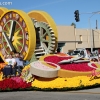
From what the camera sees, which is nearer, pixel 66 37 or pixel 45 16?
pixel 45 16

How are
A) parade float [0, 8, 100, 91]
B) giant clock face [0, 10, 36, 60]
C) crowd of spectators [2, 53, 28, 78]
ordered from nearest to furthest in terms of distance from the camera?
parade float [0, 8, 100, 91] < crowd of spectators [2, 53, 28, 78] < giant clock face [0, 10, 36, 60]

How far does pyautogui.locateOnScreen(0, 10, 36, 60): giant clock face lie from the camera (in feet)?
56.0

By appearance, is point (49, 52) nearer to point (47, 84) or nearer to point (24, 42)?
point (24, 42)

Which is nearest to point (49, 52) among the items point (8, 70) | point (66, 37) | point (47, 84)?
point (8, 70)

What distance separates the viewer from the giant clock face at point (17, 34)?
1708 cm

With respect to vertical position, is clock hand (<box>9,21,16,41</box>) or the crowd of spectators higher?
clock hand (<box>9,21,16,41</box>)

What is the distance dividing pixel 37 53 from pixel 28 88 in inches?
258

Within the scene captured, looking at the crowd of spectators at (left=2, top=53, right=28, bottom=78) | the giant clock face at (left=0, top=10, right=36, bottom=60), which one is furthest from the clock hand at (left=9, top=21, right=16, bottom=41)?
the crowd of spectators at (left=2, top=53, right=28, bottom=78)

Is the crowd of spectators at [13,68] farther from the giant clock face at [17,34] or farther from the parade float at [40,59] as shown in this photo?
the giant clock face at [17,34]

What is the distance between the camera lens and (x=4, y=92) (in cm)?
1159

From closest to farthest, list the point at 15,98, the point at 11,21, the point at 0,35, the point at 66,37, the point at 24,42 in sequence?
the point at 15,98 → the point at 24,42 → the point at 11,21 → the point at 0,35 → the point at 66,37

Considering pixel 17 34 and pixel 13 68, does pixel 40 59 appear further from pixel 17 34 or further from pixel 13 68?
pixel 17 34

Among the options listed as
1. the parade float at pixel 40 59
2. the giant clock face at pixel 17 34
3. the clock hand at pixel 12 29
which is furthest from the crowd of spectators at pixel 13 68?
the clock hand at pixel 12 29

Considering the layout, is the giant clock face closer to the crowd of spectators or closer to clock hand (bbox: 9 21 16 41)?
clock hand (bbox: 9 21 16 41)
